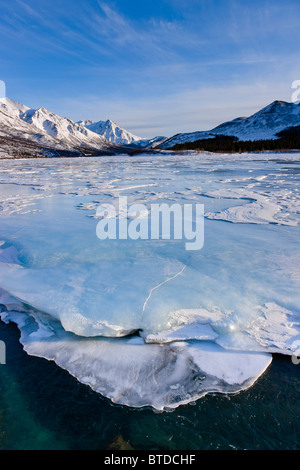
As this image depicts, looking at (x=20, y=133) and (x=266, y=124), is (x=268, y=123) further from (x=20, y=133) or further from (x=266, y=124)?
(x=20, y=133)

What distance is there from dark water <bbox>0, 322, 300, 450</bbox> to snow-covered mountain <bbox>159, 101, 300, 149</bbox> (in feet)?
324

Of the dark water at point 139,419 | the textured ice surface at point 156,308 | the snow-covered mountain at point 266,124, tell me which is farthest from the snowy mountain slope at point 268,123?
the dark water at point 139,419

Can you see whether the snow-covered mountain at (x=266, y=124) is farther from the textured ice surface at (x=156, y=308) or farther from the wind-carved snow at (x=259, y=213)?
the textured ice surface at (x=156, y=308)

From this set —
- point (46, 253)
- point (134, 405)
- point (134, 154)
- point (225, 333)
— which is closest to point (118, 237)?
point (46, 253)

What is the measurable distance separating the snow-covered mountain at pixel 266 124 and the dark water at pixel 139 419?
98827 millimetres

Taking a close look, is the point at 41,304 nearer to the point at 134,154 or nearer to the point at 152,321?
the point at 152,321

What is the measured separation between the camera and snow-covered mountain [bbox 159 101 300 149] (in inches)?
3647

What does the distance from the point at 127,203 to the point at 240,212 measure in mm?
3147

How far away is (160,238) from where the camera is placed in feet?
15.8

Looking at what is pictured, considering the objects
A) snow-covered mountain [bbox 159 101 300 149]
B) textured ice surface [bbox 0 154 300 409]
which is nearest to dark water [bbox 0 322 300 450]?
textured ice surface [bbox 0 154 300 409]

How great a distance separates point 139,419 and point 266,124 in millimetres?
113922

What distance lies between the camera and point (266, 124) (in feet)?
324

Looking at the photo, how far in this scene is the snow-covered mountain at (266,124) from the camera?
Answer: 92.6 metres

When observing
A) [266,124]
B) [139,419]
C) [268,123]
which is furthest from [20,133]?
[139,419]
